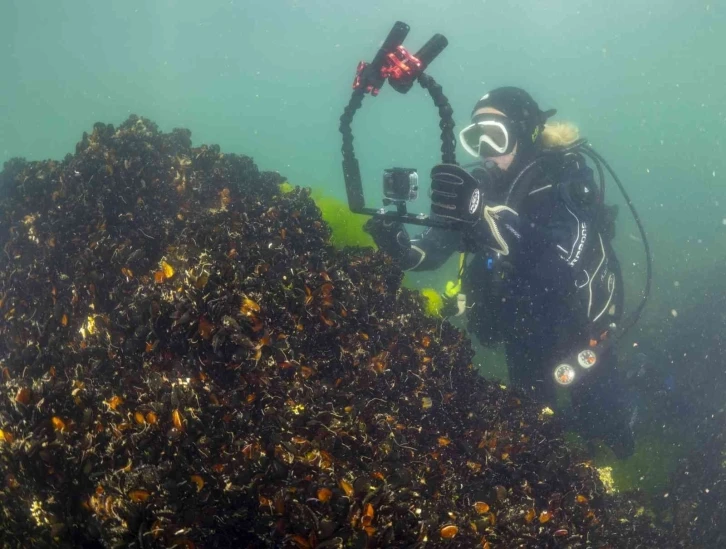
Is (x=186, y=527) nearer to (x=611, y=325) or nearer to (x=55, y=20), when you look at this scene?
(x=611, y=325)

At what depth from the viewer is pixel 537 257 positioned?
23.0ft

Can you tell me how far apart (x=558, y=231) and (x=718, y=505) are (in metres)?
6.19

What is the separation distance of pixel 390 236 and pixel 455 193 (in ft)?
4.27

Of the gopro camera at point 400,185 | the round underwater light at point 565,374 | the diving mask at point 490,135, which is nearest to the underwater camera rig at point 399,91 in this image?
the gopro camera at point 400,185

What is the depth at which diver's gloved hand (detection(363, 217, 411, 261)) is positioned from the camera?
19.1 feet

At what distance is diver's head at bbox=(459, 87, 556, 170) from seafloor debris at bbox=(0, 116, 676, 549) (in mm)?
3202

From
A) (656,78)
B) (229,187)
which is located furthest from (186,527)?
(656,78)

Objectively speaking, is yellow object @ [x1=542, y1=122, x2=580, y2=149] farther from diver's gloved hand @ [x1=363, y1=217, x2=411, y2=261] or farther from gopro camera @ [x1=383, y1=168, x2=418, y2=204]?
gopro camera @ [x1=383, y1=168, x2=418, y2=204]

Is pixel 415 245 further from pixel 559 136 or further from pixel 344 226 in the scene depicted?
pixel 559 136

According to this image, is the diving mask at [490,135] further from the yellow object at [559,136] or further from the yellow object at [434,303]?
the yellow object at [434,303]

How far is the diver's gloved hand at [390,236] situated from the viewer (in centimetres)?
581

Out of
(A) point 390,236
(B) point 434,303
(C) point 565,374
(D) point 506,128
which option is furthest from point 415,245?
(C) point 565,374

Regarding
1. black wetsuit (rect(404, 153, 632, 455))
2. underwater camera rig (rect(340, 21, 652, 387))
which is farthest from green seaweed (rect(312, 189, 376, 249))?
underwater camera rig (rect(340, 21, 652, 387))

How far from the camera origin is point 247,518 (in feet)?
8.70
